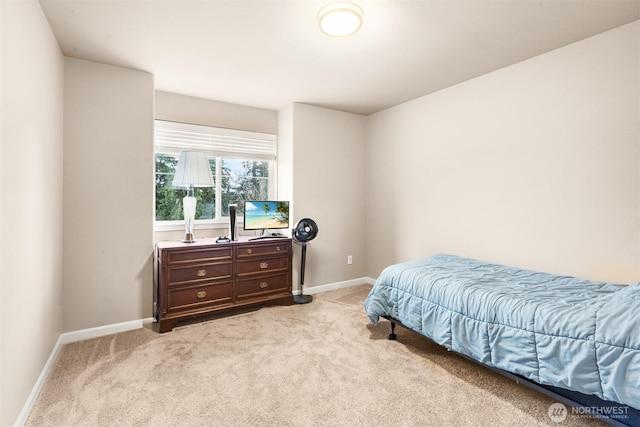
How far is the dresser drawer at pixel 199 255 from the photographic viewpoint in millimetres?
3070

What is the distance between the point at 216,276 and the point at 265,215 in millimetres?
941

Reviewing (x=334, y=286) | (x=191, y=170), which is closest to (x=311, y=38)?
(x=191, y=170)

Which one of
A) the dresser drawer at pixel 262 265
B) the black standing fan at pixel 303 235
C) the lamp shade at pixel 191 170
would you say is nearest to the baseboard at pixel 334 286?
the black standing fan at pixel 303 235

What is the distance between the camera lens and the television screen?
3.79 m

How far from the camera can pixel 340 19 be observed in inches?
82.2

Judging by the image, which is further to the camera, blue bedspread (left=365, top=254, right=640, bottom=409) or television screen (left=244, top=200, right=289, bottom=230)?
television screen (left=244, top=200, right=289, bottom=230)

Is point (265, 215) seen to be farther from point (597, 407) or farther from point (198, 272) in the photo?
point (597, 407)

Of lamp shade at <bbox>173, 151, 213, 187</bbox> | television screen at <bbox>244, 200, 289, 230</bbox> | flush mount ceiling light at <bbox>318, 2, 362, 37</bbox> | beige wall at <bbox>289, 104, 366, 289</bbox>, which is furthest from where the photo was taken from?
beige wall at <bbox>289, 104, 366, 289</bbox>

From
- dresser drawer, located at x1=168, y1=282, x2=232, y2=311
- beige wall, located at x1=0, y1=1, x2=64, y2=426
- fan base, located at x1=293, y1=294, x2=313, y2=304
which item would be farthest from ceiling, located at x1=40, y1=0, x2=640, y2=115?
fan base, located at x1=293, y1=294, x2=313, y2=304

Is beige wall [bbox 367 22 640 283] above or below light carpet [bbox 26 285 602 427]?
above

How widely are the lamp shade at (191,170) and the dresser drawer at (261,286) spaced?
3.88 feet

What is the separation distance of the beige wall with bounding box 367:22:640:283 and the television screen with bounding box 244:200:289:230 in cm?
154

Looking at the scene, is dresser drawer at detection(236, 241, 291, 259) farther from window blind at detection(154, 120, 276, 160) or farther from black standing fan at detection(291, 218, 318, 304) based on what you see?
window blind at detection(154, 120, 276, 160)

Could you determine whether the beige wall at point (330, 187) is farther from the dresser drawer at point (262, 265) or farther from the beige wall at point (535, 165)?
the beige wall at point (535, 165)
